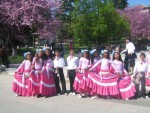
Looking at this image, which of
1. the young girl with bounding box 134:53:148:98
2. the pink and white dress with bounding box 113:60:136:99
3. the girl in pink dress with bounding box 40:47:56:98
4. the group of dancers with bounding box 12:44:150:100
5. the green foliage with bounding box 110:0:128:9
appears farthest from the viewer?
the green foliage with bounding box 110:0:128:9

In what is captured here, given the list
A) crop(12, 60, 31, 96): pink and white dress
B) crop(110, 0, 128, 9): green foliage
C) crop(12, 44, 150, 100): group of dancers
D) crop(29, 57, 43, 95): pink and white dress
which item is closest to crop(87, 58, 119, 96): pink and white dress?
crop(12, 44, 150, 100): group of dancers

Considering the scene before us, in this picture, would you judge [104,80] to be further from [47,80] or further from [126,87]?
[47,80]

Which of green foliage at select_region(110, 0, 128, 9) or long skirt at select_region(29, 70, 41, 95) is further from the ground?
green foliage at select_region(110, 0, 128, 9)

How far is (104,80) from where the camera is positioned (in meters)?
10.4

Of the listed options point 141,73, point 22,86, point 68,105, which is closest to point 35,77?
point 22,86

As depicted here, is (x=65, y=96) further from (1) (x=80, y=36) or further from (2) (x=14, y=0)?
(1) (x=80, y=36)

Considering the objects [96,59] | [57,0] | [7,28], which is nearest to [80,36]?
[57,0]

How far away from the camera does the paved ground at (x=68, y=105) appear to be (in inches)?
341

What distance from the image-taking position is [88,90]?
10.6m

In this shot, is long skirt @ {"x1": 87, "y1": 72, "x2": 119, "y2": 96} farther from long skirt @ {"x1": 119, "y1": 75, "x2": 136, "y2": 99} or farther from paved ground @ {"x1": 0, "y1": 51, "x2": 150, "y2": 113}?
paved ground @ {"x1": 0, "y1": 51, "x2": 150, "y2": 113}

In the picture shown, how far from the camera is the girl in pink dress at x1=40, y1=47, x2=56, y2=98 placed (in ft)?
35.0

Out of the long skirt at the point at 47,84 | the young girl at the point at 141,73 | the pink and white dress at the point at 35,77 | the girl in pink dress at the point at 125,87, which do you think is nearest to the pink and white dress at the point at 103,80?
the girl in pink dress at the point at 125,87

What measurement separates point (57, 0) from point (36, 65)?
64.4 ft

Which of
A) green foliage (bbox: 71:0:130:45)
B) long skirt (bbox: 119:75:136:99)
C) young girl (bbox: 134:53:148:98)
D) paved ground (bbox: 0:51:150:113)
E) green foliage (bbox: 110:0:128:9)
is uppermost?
green foliage (bbox: 110:0:128:9)
